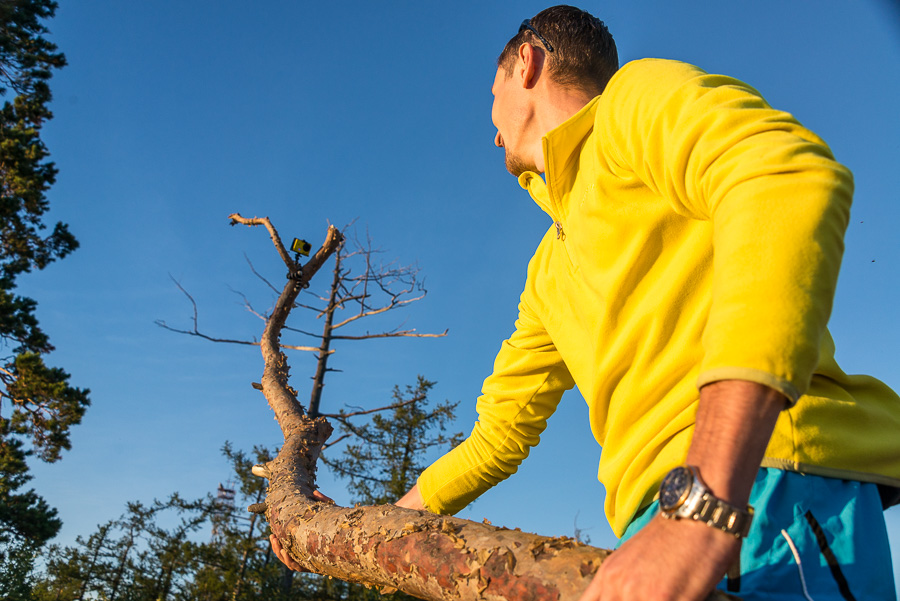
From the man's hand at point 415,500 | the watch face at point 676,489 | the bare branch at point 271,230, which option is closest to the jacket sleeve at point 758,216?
the watch face at point 676,489

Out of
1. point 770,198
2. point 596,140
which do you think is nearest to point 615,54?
point 596,140

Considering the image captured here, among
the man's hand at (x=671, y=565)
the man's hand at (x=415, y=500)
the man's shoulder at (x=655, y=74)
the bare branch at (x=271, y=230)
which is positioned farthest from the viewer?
the bare branch at (x=271, y=230)

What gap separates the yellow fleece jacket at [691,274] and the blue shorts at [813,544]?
41 mm

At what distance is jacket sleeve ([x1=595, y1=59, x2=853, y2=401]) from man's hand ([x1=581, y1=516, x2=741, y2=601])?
234 mm

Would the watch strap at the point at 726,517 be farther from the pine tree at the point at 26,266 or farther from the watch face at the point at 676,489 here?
the pine tree at the point at 26,266

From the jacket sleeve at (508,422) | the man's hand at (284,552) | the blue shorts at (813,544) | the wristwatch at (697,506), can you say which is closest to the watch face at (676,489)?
the wristwatch at (697,506)

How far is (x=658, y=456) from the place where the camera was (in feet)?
4.53

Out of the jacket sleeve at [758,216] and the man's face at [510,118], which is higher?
the man's face at [510,118]

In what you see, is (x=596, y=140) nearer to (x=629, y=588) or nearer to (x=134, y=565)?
(x=629, y=588)

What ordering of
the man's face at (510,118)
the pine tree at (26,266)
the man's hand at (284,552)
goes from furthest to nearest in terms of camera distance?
1. the pine tree at (26,266)
2. the man's hand at (284,552)
3. the man's face at (510,118)

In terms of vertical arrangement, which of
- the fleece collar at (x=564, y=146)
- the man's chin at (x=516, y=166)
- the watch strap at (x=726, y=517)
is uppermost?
the man's chin at (x=516, y=166)

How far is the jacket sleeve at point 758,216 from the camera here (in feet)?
2.91

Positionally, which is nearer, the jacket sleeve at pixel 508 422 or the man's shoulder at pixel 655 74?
the man's shoulder at pixel 655 74

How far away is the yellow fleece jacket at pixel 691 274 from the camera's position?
0.92m
